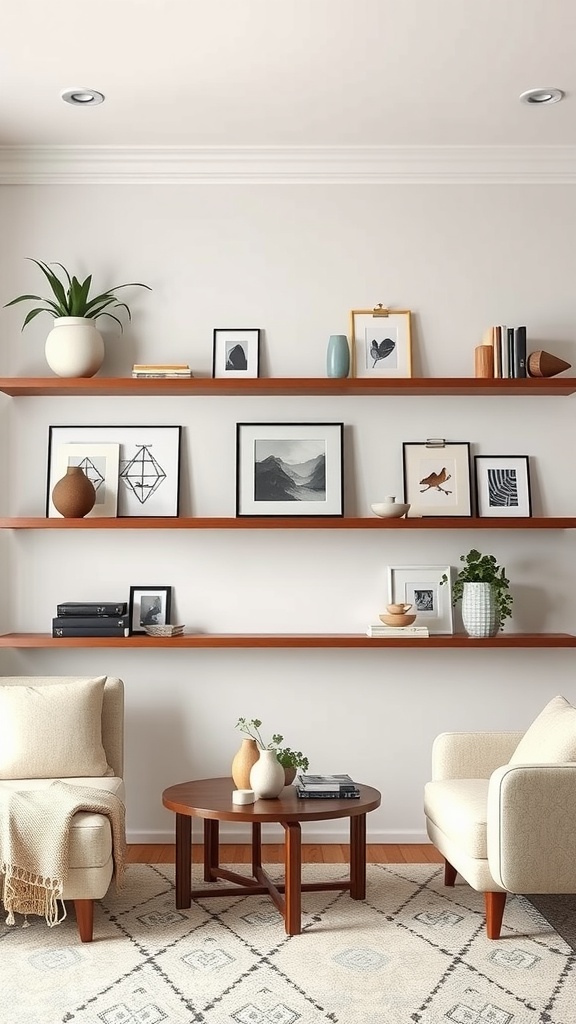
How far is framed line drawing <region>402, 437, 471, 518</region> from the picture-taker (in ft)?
15.1

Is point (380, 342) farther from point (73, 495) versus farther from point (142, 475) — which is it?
point (73, 495)

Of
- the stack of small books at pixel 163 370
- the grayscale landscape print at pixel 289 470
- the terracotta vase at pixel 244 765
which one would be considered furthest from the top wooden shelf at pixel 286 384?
the terracotta vase at pixel 244 765

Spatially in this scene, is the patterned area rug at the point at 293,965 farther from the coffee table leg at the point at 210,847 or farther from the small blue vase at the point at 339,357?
the small blue vase at the point at 339,357

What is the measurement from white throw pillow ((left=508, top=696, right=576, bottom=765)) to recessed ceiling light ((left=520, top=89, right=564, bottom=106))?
2.31m

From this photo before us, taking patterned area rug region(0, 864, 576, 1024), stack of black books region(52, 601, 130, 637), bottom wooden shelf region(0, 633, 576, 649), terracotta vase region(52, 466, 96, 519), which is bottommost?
patterned area rug region(0, 864, 576, 1024)

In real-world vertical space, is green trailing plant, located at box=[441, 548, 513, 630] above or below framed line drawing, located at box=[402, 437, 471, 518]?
below

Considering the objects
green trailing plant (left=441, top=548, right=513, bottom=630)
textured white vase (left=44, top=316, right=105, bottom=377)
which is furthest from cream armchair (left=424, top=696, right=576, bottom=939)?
textured white vase (left=44, top=316, right=105, bottom=377)

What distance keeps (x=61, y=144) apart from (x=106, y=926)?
3201 mm

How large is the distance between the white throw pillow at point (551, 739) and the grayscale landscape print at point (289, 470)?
1.40 meters

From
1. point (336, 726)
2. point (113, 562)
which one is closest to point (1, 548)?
point (113, 562)

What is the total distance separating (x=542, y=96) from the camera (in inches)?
162

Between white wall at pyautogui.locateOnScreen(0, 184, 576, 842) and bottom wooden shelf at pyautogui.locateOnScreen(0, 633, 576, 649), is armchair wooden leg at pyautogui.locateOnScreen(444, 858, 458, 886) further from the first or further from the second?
bottom wooden shelf at pyautogui.locateOnScreen(0, 633, 576, 649)

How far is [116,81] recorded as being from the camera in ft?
13.0

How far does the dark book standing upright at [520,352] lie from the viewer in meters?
4.47
